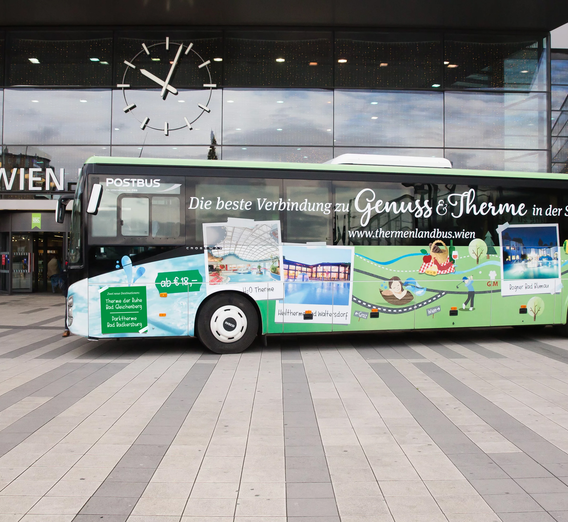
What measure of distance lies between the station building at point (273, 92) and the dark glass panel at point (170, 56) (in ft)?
0.12

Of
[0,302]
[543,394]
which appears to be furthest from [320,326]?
[0,302]

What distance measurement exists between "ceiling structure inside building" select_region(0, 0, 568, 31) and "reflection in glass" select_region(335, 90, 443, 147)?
2478mm

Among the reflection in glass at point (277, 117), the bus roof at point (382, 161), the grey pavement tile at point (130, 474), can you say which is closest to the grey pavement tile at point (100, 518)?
the grey pavement tile at point (130, 474)

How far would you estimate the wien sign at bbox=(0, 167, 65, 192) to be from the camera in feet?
60.0

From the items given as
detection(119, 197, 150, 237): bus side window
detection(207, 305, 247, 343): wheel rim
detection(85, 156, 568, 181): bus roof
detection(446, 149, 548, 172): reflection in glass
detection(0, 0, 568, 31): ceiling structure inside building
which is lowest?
detection(207, 305, 247, 343): wheel rim

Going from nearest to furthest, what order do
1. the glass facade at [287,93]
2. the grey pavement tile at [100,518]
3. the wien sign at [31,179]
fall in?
the grey pavement tile at [100,518] → the glass facade at [287,93] → the wien sign at [31,179]

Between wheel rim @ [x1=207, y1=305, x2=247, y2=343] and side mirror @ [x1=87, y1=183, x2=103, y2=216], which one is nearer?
side mirror @ [x1=87, y1=183, x2=103, y2=216]

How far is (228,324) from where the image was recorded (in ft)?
28.2

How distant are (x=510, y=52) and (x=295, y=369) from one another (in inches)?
638

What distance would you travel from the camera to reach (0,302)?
17.1m

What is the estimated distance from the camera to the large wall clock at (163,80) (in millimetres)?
17719

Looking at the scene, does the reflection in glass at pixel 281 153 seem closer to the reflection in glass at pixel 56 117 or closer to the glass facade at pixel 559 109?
the reflection in glass at pixel 56 117

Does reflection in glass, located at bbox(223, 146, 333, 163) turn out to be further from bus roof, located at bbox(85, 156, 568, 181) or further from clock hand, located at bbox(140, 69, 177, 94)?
bus roof, located at bbox(85, 156, 568, 181)

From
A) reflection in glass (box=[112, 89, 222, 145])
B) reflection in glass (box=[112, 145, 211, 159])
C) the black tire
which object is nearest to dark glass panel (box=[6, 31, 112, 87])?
reflection in glass (box=[112, 89, 222, 145])
